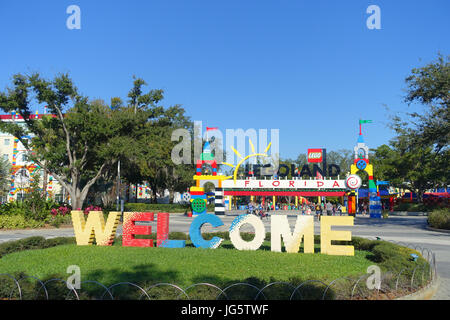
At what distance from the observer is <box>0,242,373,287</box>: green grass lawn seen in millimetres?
10836

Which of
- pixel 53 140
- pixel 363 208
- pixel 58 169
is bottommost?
pixel 363 208

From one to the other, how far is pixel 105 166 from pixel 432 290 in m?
33.3

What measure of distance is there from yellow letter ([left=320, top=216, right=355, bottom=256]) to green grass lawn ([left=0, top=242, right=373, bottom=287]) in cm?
25

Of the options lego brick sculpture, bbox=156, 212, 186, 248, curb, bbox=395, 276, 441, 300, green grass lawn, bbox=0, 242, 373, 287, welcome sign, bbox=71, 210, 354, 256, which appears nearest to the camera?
curb, bbox=395, 276, 441, 300

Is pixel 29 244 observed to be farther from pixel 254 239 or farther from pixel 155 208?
pixel 155 208

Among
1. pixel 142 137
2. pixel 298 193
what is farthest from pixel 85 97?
pixel 298 193

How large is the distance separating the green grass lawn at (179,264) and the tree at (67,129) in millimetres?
20433

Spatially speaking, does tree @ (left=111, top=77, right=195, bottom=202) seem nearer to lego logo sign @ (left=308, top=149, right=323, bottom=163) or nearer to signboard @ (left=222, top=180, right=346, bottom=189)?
signboard @ (left=222, top=180, right=346, bottom=189)

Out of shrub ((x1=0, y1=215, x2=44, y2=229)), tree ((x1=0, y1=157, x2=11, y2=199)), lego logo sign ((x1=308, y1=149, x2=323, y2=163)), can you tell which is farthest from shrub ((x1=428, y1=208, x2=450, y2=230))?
tree ((x1=0, y1=157, x2=11, y2=199))

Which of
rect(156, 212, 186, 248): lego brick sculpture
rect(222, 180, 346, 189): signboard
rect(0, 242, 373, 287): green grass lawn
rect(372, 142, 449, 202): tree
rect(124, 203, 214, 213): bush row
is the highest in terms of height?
rect(372, 142, 449, 202): tree

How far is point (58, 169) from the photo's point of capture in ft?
118

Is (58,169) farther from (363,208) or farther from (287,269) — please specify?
(363,208)

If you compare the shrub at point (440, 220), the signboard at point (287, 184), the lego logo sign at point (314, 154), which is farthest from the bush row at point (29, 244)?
the lego logo sign at point (314, 154)

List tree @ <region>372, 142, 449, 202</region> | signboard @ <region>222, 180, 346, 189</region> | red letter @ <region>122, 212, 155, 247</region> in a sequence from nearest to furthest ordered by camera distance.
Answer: red letter @ <region>122, 212, 155, 247</region> → signboard @ <region>222, 180, 346, 189</region> → tree @ <region>372, 142, 449, 202</region>
